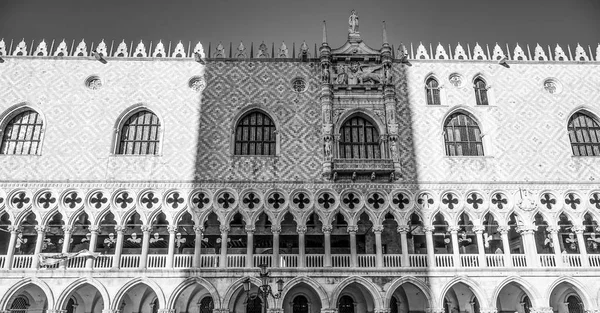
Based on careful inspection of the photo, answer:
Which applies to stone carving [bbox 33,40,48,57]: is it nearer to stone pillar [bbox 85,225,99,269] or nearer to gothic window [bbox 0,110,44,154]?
gothic window [bbox 0,110,44,154]

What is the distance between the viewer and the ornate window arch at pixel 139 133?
2388 cm

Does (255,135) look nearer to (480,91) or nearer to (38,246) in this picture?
(38,246)

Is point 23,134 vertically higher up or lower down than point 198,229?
higher up

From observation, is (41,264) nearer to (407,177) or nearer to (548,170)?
(407,177)

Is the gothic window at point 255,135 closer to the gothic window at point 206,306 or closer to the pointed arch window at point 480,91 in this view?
the gothic window at point 206,306

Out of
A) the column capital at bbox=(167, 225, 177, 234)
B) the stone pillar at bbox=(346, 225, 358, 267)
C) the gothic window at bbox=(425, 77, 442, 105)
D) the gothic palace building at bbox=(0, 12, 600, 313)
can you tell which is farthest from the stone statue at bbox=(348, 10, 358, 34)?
the column capital at bbox=(167, 225, 177, 234)

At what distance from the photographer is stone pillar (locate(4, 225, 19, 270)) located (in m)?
21.4

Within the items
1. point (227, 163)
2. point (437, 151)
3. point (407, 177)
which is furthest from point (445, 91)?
point (227, 163)

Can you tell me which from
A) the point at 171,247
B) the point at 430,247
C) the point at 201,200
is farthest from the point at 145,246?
the point at 430,247

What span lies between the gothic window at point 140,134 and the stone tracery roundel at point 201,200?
3.03m

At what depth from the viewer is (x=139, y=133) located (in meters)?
24.2

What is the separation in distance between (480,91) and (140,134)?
669 inches

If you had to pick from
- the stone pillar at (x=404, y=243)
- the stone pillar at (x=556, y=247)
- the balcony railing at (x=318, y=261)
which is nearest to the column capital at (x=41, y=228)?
the balcony railing at (x=318, y=261)

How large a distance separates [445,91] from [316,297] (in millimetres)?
11918
